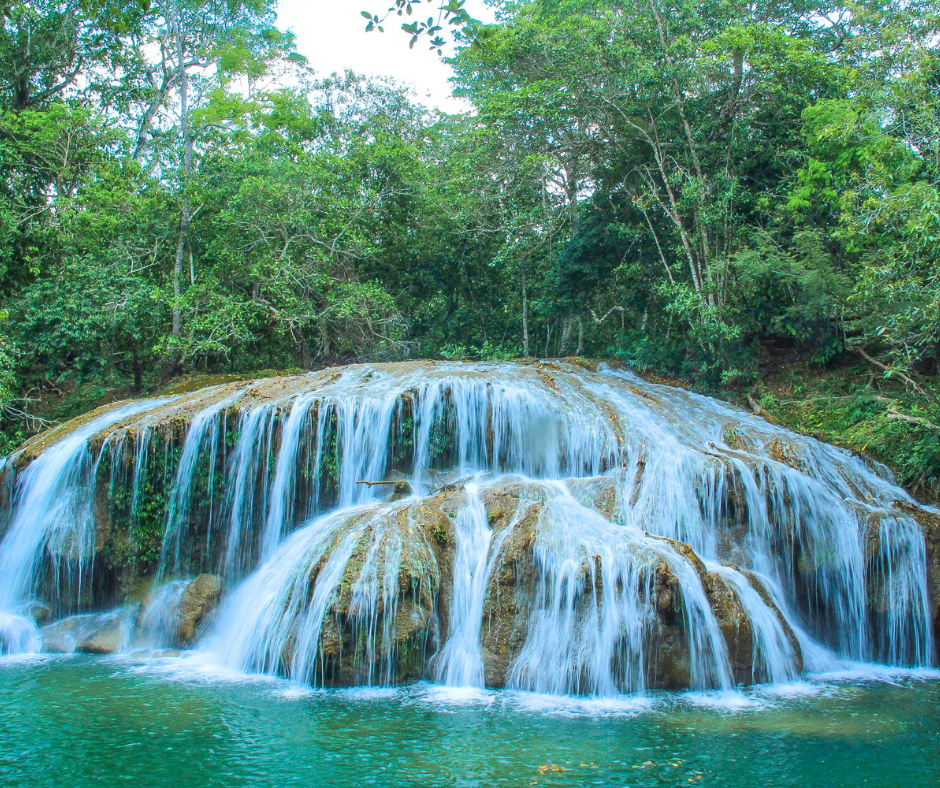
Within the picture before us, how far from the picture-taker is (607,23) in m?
15.2

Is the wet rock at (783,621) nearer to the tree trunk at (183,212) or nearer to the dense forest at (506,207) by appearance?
the dense forest at (506,207)

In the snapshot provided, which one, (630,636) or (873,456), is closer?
(630,636)

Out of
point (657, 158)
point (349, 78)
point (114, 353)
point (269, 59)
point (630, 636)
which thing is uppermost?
point (269, 59)

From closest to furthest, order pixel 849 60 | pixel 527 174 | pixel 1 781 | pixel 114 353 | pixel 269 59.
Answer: pixel 1 781, pixel 849 60, pixel 114 353, pixel 527 174, pixel 269 59

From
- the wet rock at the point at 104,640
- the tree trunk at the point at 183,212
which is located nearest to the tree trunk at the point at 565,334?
the tree trunk at the point at 183,212

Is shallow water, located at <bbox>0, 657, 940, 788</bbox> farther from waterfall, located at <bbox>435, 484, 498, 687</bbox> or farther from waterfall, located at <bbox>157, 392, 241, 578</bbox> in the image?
waterfall, located at <bbox>157, 392, 241, 578</bbox>

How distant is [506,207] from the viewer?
18781mm

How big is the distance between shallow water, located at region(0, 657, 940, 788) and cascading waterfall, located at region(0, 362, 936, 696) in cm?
47

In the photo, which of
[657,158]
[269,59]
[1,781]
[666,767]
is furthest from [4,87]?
[666,767]

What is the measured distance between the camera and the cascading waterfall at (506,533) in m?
6.93

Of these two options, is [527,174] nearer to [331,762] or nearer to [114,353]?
[114,353]

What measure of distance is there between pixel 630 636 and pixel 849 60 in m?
13.7

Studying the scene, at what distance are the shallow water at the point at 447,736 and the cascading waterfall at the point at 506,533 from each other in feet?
1.53

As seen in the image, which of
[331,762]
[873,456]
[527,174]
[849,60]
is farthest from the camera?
[527,174]
